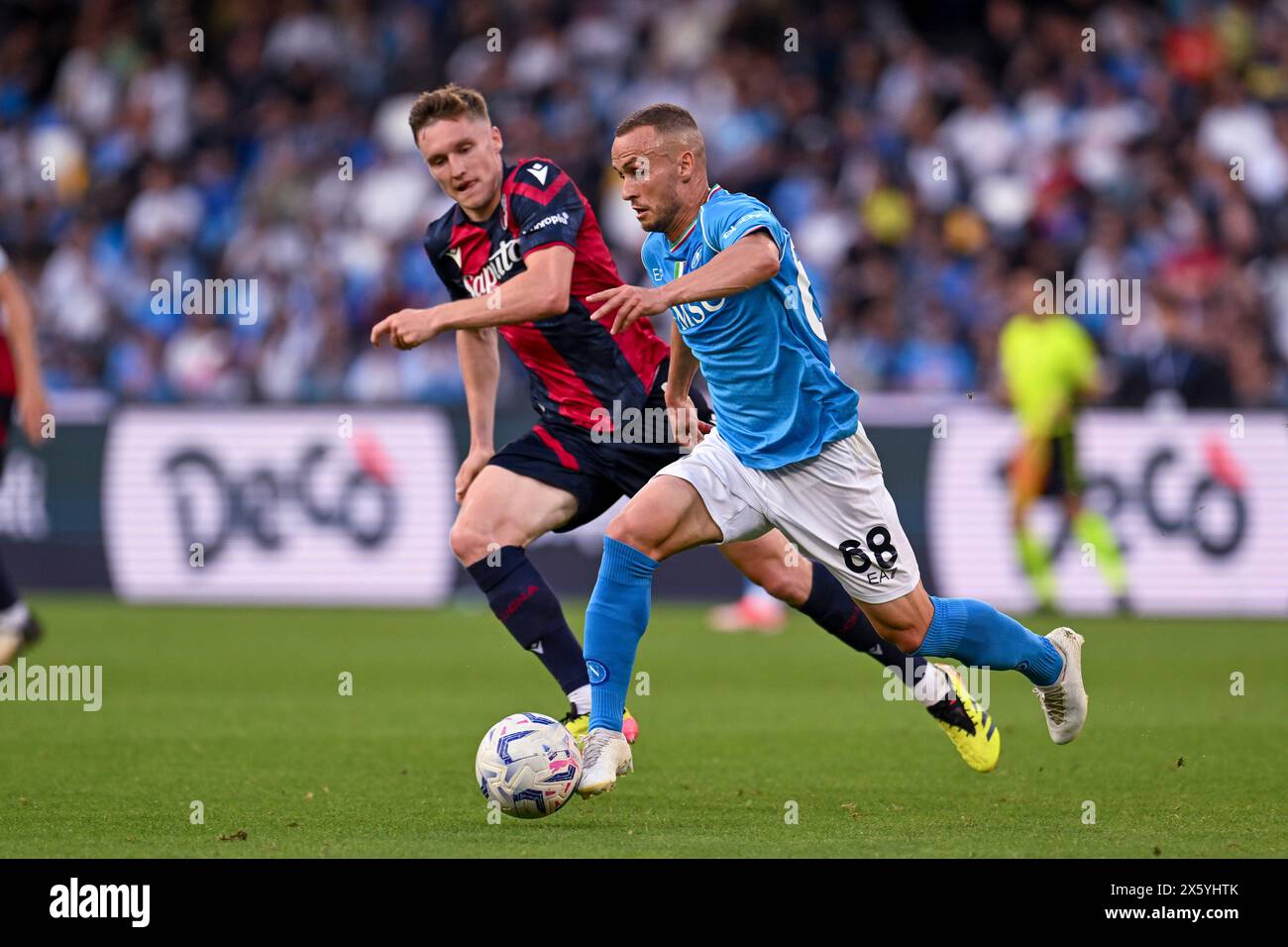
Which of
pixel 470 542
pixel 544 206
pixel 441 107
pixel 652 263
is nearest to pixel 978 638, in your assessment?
pixel 652 263

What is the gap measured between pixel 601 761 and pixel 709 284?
1605 millimetres

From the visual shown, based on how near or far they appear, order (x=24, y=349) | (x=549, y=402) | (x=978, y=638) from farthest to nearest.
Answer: (x=24, y=349) → (x=549, y=402) → (x=978, y=638)

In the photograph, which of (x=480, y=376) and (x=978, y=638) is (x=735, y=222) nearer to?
(x=978, y=638)

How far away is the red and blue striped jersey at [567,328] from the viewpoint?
7.07m

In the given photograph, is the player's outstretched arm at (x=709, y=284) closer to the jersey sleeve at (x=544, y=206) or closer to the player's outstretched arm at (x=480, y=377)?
the jersey sleeve at (x=544, y=206)

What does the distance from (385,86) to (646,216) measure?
13761mm

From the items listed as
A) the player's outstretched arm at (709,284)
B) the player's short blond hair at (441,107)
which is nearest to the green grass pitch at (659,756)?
the player's outstretched arm at (709,284)

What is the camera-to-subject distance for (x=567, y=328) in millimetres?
7199

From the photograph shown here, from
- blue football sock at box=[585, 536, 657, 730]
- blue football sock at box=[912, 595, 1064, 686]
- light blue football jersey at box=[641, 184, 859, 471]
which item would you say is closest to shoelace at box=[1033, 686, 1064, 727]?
blue football sock at box=[912, 595, 1064, 686]

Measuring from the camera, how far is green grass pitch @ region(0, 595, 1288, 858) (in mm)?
5598

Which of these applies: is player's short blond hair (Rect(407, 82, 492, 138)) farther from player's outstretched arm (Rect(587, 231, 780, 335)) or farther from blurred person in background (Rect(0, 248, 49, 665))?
blurred person in background (Rect(0, 248, 49, 665))

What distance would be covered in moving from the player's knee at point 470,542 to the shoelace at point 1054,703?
2.03 meters

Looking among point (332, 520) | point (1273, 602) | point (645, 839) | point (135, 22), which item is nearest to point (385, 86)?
point (135, 22)
